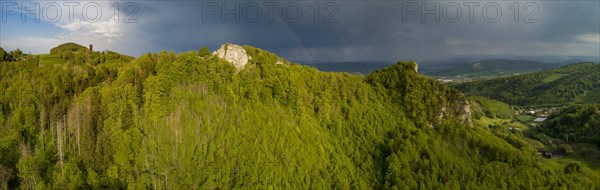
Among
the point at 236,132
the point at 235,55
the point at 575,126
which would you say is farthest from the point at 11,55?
the point at 575,126

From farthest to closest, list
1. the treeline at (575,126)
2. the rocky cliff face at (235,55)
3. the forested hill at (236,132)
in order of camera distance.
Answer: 1. the treeline at (575,126)
2. the rocky cliff face at (235,55)
3. the forested hill at (236,132)

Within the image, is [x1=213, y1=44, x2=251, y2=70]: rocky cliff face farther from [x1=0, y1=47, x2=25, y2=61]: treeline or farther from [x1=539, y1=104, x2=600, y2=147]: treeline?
[x1=539, y1=104, x2=600, y2=147]: treeline

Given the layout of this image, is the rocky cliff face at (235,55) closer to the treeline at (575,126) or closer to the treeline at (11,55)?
the treeline at (11,55)

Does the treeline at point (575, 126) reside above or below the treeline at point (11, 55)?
below

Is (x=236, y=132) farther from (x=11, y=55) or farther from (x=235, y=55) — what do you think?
(x=11, y=55)

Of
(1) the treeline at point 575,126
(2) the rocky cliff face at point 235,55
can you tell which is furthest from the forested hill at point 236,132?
(1) the treeline at point 575,126

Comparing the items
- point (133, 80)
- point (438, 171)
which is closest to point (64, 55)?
point (133, 80)

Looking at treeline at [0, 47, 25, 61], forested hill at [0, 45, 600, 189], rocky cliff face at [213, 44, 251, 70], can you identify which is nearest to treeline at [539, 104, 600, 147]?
forested hill at [0, 45, 600, 189]

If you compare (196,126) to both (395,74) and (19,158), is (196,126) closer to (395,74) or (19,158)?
(19,158)
